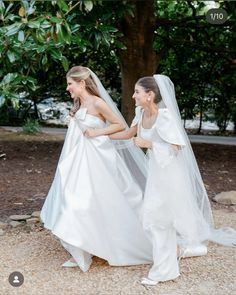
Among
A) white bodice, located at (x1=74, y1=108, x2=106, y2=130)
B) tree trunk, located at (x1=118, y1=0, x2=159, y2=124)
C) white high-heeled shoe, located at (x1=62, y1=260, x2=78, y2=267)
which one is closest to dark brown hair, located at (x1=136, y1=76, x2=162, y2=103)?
white bodice, located at (x1=74, y1=108, x2=106, y2=130)

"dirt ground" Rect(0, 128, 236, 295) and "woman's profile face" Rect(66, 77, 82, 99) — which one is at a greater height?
"woman's profile face" Rect(66, 77, 82, 99)

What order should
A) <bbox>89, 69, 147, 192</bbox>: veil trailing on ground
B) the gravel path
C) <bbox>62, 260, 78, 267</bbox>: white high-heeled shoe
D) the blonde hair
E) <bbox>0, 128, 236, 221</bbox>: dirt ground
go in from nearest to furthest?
the gravel path < the blonde hair < <bbox>62, 260, 78, 267</bbox>: white high-heeled shoe < <bbox>89, 69, 147, 192</bbox>: veil trailing on ground < <bbox>0, 128, 236, 221</bbox>: dirt ground

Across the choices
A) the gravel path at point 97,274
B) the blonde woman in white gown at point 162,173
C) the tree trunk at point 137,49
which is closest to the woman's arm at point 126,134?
the blonde woman in white gown at point 162,173

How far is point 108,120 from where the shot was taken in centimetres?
389

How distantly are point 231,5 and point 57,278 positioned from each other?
19.2 ft

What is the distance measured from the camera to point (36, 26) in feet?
12.0

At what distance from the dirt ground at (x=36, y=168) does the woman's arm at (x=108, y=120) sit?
Answer: 202cm

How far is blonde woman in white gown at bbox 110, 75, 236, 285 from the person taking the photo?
11.5 ft

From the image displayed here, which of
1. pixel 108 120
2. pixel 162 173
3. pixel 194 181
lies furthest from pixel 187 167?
pixel 108 120

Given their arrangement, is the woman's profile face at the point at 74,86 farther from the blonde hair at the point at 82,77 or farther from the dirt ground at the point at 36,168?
the dirt ground at the point at 36,168

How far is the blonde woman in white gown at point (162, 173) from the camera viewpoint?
352 centimetres

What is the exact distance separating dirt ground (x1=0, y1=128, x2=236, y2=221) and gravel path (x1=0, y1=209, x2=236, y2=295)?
1.18 meters

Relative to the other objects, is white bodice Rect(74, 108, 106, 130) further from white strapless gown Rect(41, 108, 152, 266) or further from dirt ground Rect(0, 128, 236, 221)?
dirt ground Rect(0, 128, 236, 221)

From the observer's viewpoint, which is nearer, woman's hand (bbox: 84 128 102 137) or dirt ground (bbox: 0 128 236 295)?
dirt ground (bbox: 0 128 236 295)
